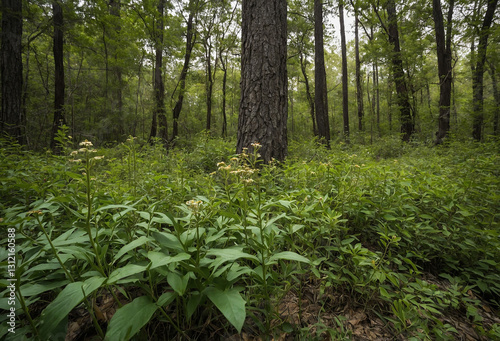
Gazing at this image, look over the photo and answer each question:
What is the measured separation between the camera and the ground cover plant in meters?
0.90

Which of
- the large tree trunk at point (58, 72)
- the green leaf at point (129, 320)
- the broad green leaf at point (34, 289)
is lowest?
the green leaf at point (129, 320)

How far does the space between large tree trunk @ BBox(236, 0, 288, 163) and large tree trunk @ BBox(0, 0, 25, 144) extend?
654 cm

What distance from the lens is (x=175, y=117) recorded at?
33.5ft

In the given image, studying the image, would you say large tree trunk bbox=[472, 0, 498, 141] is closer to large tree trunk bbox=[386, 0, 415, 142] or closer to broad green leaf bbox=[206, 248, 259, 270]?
large tree trunk bbox=[386, 0, 415, 142]

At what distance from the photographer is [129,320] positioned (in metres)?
0.80

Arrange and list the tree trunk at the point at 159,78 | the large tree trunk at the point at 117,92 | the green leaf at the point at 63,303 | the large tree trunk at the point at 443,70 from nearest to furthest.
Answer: the green leaf at the point at 63,303 < the large tree trunk at the point at 443,70 < the tree trunk at the point at 159,78 < the large tree trunk at the point at 117,92

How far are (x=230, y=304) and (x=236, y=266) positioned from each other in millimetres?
221

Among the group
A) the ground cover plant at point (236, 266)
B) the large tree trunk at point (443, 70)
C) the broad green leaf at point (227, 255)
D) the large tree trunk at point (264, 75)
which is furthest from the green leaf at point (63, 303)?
the large tree trunk at point (443, 70)

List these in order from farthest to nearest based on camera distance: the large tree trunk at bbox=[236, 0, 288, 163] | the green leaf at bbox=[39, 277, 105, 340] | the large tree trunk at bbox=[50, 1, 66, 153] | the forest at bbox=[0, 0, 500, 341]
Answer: the large tree trunk at bbox=[50, 1, 66, 153] → the large tree trunk at bbox=[236, 0, 288, 163] → the forest at bbox=[0, 0, 500, 341] → the green leaf at bbox=[39, 277, 105, 340]

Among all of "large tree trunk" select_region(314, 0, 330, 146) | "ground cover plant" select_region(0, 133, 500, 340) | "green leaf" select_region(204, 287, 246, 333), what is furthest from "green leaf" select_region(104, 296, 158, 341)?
"large tree trunk" select_region(314, 0, 330, 146)

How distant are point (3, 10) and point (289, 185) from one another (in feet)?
28.4

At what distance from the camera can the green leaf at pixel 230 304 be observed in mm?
776

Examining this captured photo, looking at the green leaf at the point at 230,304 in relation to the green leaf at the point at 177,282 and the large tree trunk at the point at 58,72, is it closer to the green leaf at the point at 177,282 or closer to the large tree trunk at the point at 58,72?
the green leaf at the point at 177,282

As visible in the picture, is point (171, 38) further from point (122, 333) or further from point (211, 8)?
point (122, 333)
